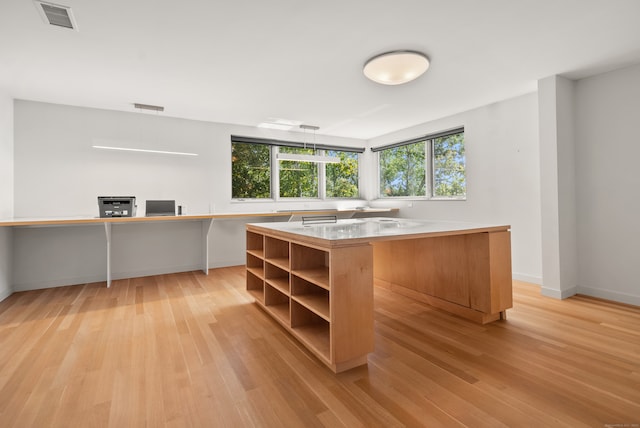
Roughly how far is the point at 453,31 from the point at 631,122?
2.15 meters

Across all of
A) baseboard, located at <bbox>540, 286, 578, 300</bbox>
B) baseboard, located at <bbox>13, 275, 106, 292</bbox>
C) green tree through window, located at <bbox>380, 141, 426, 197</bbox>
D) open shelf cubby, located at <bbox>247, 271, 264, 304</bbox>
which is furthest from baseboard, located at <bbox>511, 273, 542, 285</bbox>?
baseboard, located at <bbox>13, 275, 106, 292</bbox>

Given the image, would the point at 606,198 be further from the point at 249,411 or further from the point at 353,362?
the point at 249,411

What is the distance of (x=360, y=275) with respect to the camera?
1.78 meters

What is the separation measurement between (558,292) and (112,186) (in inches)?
218

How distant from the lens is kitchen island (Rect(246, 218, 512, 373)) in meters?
1.75

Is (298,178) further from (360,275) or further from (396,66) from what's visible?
(360,275)

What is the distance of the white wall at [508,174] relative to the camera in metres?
3.70

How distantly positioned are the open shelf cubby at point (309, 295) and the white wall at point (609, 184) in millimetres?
3016

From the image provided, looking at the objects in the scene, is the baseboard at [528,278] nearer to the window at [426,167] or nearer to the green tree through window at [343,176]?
the window at [426,167]

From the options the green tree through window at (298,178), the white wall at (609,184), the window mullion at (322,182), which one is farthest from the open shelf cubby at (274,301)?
the window mullion at (322,182)

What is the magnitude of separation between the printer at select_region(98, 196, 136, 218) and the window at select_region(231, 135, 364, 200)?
1617 millimetres

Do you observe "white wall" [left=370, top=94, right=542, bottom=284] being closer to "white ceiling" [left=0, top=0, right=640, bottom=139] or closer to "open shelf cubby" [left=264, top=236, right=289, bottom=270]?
"white ceiling" [left=0, top=0, right=640, bottom=139]

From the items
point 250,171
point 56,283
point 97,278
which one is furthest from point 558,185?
point 56,283

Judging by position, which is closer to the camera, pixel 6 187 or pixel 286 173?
pixel 6 187
